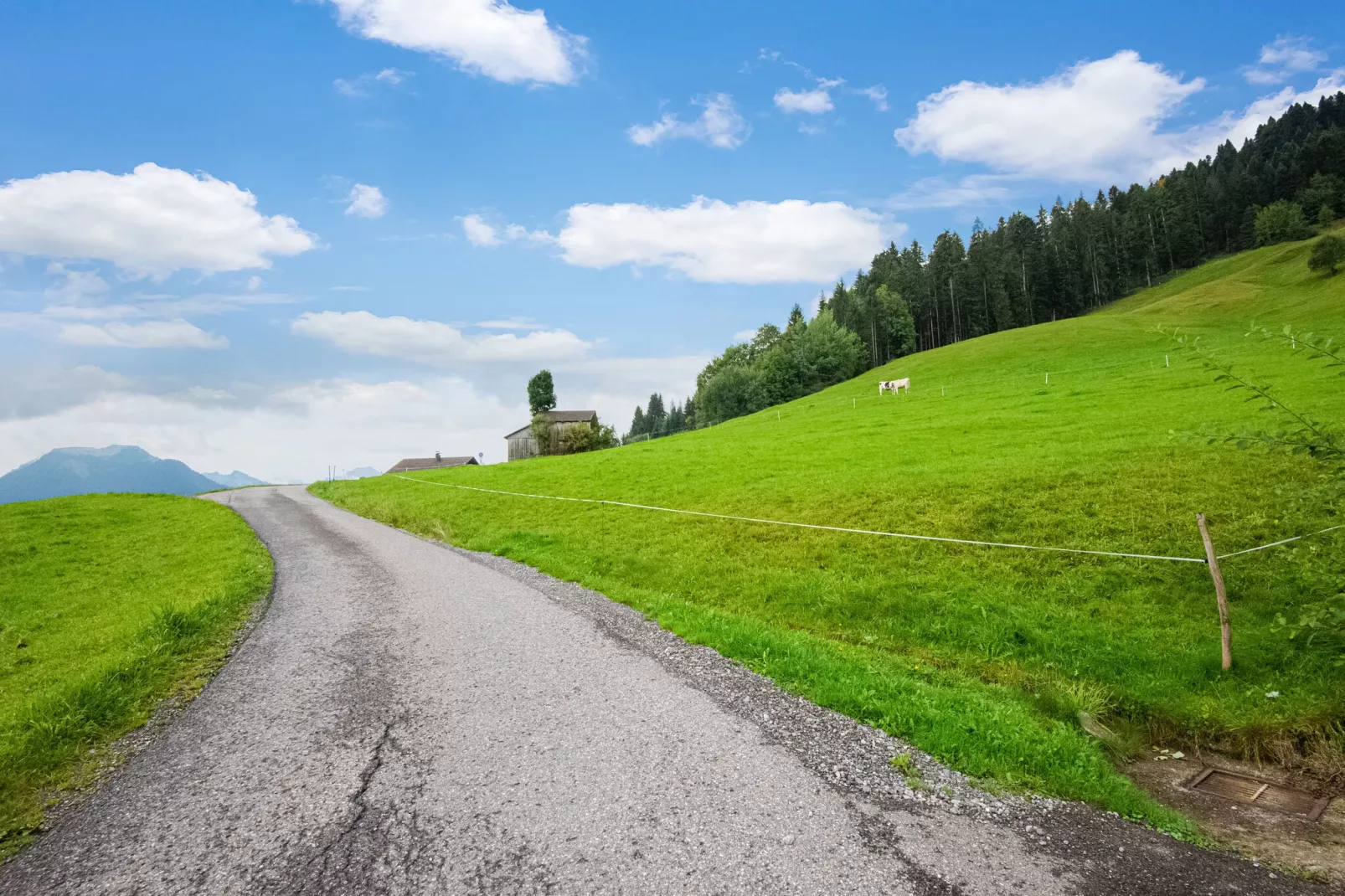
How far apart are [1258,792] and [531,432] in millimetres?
101431

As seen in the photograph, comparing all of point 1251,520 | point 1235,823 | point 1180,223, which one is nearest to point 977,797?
point 1235,823

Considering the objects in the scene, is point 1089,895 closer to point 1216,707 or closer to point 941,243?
point 1216,707

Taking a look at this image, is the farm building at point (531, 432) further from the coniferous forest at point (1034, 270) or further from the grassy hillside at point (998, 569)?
the grassy hillside at point (998, 569)

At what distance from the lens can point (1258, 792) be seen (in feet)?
23.2

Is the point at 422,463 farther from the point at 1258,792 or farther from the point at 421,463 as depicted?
the point at 1258,792

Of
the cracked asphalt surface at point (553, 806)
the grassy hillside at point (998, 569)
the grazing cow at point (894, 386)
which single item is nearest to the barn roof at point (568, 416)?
the grazing cow at point (894, 386)

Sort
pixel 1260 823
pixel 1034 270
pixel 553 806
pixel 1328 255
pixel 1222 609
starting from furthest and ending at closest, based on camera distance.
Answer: pixel 1034 270
pixel 1328 255
pixel 1222 609
pixel 1260 823
pixel 553 806

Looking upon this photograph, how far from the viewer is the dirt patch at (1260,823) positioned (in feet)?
18.6

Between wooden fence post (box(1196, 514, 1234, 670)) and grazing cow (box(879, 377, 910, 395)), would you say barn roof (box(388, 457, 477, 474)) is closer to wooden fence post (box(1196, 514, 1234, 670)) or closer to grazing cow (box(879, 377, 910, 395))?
grazing cow (box(879, 377, 910, 395))

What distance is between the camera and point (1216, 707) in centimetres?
877

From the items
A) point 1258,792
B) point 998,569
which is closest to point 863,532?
point 998,569

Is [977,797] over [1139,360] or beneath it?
beneath

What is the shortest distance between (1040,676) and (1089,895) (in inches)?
233

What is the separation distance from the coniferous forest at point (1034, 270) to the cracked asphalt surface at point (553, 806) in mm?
97631
